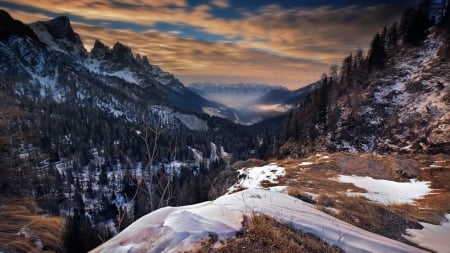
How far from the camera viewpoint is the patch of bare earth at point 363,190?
9352mm

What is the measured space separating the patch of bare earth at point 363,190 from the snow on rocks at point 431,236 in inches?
11.3

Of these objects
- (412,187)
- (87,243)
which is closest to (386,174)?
(412,187)

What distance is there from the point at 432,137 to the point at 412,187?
24376mm

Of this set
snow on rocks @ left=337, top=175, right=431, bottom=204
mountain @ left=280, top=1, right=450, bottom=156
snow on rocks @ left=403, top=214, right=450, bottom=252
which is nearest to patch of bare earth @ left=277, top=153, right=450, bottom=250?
snow on rocks @ left=403, top=214, right=450, bottom=252

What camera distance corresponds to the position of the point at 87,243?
111ft

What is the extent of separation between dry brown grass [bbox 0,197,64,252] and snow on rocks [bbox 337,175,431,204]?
654 inches

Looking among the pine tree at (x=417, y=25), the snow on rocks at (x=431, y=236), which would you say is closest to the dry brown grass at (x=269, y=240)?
the snow on rocks at (x=431, y=236)

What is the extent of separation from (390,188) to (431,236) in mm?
12733

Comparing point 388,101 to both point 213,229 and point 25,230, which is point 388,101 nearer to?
point 213,229

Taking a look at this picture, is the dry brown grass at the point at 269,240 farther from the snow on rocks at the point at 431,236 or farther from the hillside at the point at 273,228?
the snow on rocks at the point at 431,236

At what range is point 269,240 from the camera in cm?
536

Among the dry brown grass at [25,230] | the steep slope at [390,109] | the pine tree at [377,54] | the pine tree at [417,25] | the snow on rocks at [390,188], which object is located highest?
the pine tree at [417,25]

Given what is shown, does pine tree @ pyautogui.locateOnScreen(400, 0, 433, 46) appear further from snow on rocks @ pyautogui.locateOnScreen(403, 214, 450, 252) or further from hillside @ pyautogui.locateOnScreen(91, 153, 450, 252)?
hillside @ pyautogui.locateOnScreen(91, 153, 450, 252)

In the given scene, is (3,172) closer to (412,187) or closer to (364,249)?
(364,249)
